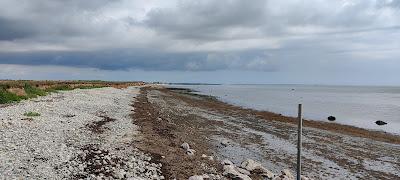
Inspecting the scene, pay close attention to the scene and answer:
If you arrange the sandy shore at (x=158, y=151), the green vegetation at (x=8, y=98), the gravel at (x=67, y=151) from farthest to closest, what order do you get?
the green vegetation at (x=8, y=98) < the sandy shore at (x=158, y=151) < the gravel at (x=67, y=151)

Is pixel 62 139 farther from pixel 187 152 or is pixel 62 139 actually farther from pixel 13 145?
pixel 187 152

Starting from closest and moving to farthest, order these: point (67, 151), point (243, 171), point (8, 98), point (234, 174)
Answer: point (234, 174)
point (67, 151)
point (243, 171)
point (8, 98)

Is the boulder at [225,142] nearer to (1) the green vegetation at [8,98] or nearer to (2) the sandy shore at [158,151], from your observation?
(2) the sandy shore at [158,151]

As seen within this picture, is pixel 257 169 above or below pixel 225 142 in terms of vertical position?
above

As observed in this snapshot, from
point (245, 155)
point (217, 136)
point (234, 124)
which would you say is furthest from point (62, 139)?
point (234, 124)

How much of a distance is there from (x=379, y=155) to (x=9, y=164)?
22231 millimetres

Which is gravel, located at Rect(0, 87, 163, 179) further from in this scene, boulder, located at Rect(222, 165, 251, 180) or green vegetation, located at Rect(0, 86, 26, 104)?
green vegetation, located at Rect(0, 86, 26, 104)

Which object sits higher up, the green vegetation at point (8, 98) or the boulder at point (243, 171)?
the green vegetation at point (8, 98)

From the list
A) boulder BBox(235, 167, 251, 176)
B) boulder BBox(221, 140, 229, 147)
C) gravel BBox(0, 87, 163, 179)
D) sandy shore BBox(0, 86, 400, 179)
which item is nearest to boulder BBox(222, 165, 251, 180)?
sandy shore BBox(0, 86, 400, 179)

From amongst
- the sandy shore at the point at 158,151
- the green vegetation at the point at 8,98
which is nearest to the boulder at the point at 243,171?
the sandy shore at the point at 158,151

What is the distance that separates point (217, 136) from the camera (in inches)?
1190

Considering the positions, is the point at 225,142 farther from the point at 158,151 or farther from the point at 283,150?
the point at 158,151

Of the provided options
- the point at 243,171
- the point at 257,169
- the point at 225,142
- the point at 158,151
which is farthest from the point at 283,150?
the point at 158,151

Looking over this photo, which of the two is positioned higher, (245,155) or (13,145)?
(13,145)
